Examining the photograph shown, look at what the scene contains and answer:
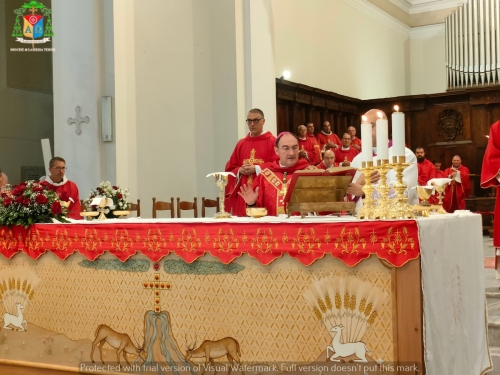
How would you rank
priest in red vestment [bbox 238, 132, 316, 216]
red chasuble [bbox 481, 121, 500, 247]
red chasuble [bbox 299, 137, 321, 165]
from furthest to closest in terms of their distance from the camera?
red chasuble [bbox 299, 137, 321, 165]
red chasuble [bbox 481, 121, 500, 247]
priest in red vestment [bbox 238, 132, 316, 216]

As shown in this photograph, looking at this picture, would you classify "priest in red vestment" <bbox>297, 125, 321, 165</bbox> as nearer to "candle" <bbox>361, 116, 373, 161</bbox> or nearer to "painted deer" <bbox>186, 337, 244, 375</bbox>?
"candle" <bbox>361, 116, 373, 161</bbox>

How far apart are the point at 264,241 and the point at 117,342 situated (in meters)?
1.18

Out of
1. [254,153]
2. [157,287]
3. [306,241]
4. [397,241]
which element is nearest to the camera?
[397,241]

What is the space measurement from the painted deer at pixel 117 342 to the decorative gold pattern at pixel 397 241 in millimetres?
1627

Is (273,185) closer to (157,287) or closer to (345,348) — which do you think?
(157,287)

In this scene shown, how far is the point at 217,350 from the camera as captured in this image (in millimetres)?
3654

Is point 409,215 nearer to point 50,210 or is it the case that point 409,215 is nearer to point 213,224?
point 213,224

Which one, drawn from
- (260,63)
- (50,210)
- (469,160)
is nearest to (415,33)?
(469,160)

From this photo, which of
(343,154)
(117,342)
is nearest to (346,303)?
(117,342)

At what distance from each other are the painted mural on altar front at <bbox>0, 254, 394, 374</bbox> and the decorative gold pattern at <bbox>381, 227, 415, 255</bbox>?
12 centimetres

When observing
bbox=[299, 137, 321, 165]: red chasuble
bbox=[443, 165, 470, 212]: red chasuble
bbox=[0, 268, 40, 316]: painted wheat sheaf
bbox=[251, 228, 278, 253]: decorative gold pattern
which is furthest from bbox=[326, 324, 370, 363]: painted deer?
bbox=[443, 165, 470, 212]: red chasuble

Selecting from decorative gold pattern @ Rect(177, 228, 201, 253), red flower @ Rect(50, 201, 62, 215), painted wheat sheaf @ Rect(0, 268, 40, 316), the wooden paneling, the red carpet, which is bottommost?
the red carpet

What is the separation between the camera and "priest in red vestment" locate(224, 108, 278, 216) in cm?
600

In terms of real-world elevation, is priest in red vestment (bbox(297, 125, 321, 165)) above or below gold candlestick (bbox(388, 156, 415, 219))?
above
